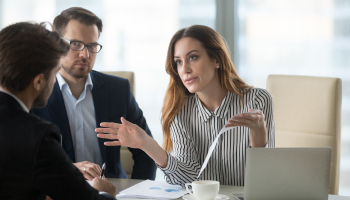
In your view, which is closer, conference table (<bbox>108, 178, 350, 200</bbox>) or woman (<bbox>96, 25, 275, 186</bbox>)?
conference table (<bbox>108, 178, 350, 200</bbox>)

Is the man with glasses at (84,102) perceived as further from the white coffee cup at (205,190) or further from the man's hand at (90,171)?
the white coffee cup at (205,190)

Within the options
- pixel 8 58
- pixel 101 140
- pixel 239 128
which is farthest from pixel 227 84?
pixel 8 58

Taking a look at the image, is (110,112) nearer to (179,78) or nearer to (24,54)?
(179,78)

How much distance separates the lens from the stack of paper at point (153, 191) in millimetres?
1365

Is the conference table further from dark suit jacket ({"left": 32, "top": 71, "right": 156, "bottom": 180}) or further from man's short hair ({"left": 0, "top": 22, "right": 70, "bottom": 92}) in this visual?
man's short hair ({"left": 0, "top": 22, "right": 70, "bottom": 92})

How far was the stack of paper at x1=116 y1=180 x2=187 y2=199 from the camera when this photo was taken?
4.48ft

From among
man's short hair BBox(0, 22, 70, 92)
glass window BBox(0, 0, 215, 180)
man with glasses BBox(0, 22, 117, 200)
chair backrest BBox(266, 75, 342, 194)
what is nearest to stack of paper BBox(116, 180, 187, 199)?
man with glasses BBox(0, 22, 117, 200)

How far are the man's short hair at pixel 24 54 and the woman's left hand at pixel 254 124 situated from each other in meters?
0.78

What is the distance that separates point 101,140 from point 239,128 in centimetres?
72

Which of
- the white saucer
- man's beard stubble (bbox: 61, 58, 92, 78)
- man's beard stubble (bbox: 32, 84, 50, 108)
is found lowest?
the white saucer

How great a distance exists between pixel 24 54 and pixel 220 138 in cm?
109

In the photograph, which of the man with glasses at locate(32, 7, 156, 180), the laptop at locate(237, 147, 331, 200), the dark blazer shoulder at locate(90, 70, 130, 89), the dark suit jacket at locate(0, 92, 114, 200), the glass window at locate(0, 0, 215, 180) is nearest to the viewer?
the dark suit jacket at locate(0, 92, 114, 200)

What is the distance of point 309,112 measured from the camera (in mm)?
1981

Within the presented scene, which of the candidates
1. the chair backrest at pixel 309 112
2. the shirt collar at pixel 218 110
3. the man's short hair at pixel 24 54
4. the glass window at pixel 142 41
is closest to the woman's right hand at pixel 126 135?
the shirt collar at pixel 218 110
